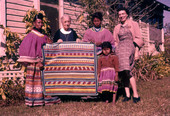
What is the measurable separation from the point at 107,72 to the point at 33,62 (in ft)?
5.09

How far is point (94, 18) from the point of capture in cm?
423

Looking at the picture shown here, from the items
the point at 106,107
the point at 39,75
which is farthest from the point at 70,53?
the point at 106,107

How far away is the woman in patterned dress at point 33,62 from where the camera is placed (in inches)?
152

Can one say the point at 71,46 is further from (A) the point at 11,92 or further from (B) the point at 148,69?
(B) the point at 148,69

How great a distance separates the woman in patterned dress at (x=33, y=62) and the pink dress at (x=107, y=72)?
1234 millimetres

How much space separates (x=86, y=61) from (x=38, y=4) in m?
3.23

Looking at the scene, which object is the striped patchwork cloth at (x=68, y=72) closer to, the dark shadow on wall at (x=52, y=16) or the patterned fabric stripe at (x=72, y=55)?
the patterned fabric stripe at (x=72, y=55)

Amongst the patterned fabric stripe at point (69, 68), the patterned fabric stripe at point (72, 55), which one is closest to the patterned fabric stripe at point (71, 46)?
the patterned fabric stripe at point (72, 55)

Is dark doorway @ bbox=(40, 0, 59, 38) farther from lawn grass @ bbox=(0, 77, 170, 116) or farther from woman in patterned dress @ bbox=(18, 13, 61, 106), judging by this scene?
lawn grass @ bbox=(0, 77, 170, 116)

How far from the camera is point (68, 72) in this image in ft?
13.2

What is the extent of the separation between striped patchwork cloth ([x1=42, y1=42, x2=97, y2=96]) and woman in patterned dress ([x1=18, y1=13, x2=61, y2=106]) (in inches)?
5.7

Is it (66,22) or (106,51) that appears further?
(66,22)

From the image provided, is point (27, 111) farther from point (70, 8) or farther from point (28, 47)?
point (70, 8)

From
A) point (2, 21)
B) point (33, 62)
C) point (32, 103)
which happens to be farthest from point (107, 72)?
point (2, 21)
